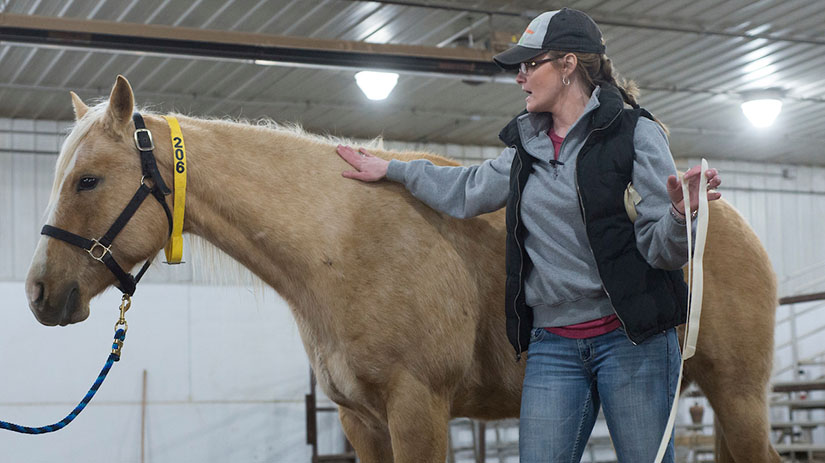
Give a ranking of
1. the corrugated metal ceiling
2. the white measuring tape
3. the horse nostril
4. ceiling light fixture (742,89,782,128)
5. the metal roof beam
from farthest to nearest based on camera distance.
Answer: ceiling light fixture (742,89,782,128)
the corrugated metal ceiling
the metal roof beam
the horse nostril
the white measuring tape

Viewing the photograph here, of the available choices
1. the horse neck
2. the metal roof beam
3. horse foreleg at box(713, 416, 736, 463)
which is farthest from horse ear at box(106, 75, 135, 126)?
the metal roof beam

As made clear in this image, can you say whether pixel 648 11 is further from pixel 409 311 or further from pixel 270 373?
pixel 270 373

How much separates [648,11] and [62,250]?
24.9 feet

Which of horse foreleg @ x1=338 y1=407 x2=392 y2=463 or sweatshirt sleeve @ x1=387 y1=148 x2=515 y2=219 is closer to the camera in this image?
sweatshirt sleeve @ x1=387 y1=148 x2=515 y2=219

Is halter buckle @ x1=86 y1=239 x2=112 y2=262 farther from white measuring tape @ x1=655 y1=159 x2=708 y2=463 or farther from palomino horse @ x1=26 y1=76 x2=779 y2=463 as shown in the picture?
white measuring tape @ x1=655 y1=159 x2=708 y2=463

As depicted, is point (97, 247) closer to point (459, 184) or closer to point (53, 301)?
point (53, 301)

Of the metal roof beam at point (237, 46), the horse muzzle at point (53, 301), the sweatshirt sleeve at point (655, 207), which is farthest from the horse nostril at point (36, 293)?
the metal roof beam at point (237, 46)

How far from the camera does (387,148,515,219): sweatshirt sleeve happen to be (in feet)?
9.75

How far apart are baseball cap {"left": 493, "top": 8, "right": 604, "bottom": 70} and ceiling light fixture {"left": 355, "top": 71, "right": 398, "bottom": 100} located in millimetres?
5489

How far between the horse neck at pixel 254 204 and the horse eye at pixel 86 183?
9.5 inches

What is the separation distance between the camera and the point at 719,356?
12.6ft

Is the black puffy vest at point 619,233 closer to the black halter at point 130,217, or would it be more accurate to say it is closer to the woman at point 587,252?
the woman at point 587,252

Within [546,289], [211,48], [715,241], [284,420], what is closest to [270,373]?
[284,420]

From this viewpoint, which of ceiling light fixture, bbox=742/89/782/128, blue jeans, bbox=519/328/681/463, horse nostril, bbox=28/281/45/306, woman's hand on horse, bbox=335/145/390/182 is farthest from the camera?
ceiling light fixture, bbox=742/89/782/128
